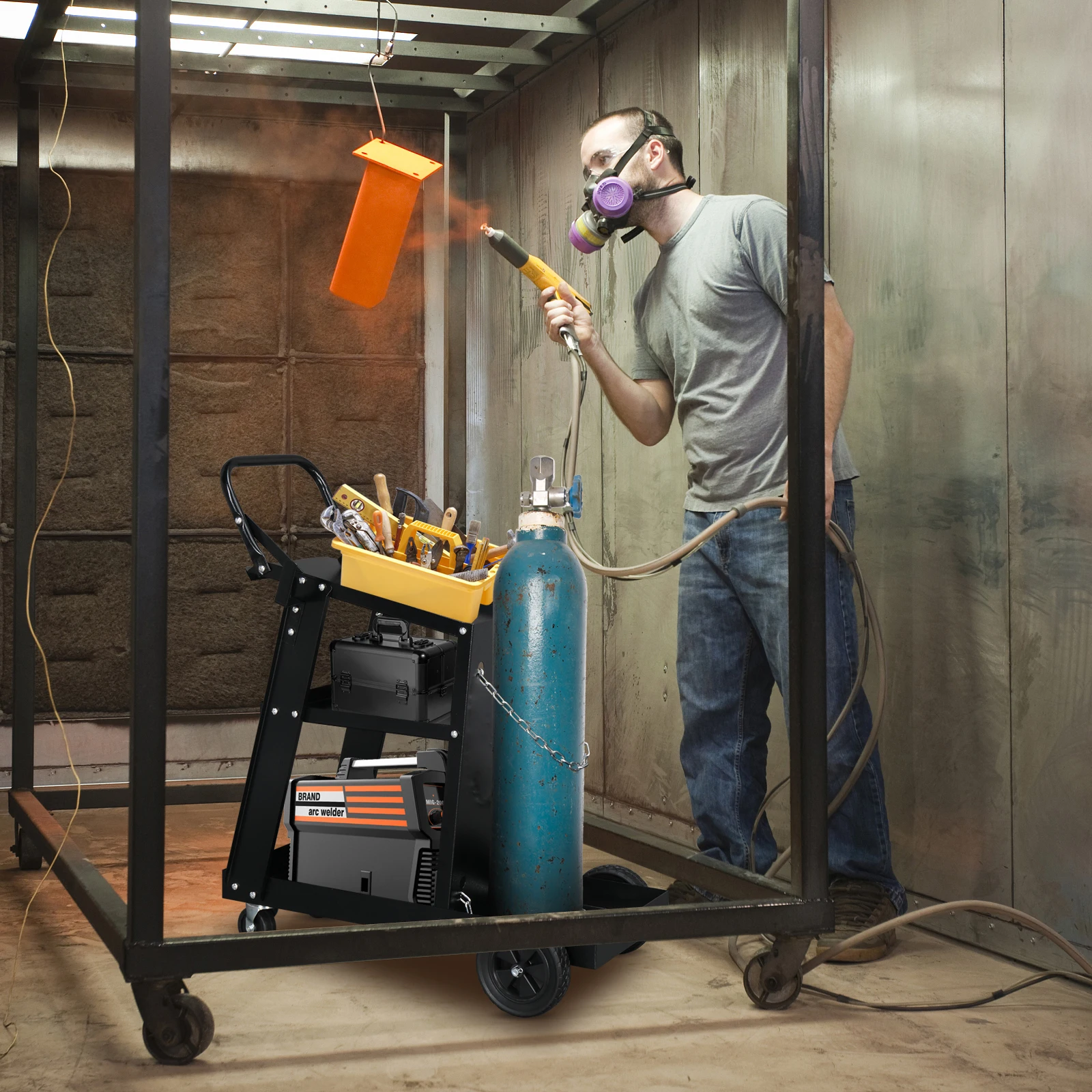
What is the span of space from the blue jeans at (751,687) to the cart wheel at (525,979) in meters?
0.63

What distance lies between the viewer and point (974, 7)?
2.21m

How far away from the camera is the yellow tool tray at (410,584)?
6.40 feet

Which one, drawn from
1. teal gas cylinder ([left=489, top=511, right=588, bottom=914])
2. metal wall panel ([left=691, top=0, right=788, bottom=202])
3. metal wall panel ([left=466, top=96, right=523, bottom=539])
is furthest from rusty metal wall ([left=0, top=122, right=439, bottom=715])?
teal gas cylinder ([left=489, top=511, right=588, bottom=914])

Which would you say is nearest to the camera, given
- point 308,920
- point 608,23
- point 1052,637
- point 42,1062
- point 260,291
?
point 42,1062

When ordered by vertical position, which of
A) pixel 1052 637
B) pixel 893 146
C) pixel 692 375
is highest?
pixel 893 146

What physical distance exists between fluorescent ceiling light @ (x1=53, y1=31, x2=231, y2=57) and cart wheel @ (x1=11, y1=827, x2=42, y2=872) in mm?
1970

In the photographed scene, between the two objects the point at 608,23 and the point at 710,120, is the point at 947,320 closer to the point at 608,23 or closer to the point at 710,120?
the point at 710,120

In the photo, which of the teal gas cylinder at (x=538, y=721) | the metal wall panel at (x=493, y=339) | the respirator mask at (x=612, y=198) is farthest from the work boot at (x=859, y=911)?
the metal wall panel at (x=493, y=339)

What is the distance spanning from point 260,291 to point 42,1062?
9.53ft

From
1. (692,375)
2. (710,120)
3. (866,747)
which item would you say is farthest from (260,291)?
(866,747)

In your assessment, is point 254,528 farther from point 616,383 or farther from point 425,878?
point 616,383

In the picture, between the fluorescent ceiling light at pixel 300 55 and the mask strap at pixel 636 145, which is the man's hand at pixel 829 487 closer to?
the mask strap at pixel 636 145

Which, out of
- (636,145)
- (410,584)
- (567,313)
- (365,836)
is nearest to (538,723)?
(410,584)

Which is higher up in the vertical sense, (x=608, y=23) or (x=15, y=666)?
(x=608, y=23)
